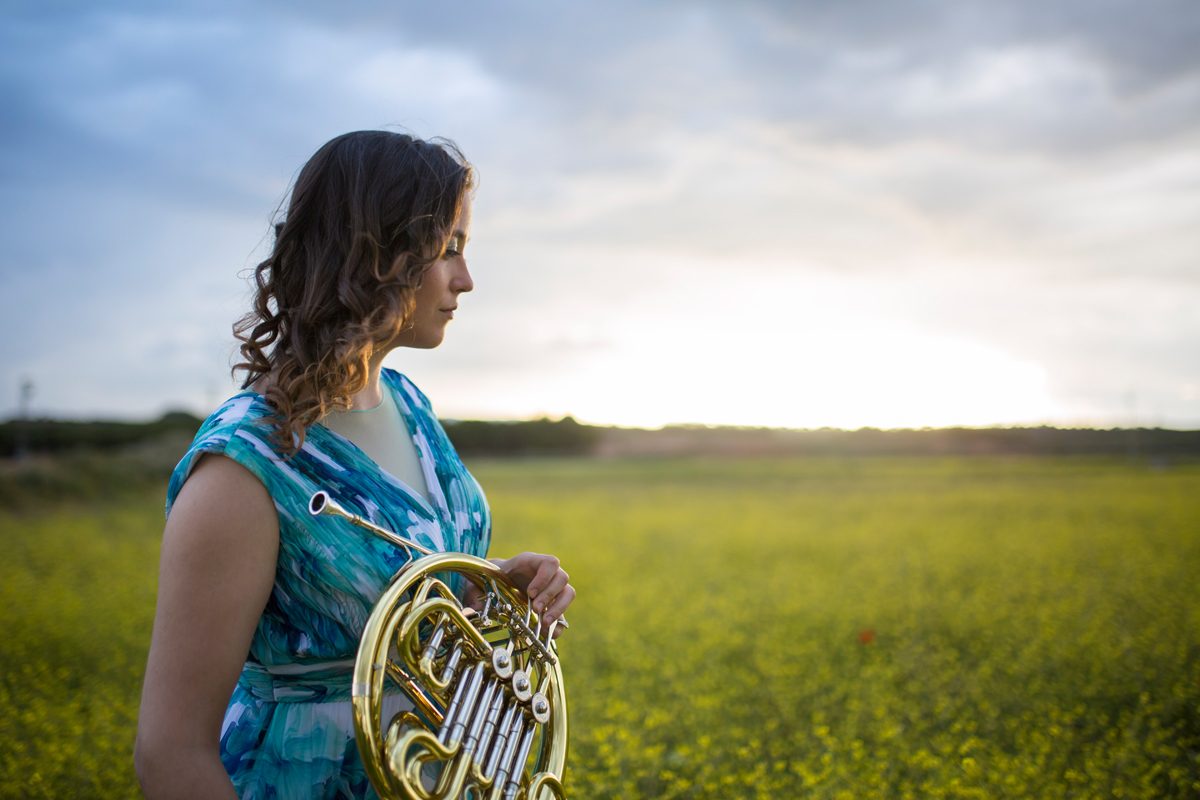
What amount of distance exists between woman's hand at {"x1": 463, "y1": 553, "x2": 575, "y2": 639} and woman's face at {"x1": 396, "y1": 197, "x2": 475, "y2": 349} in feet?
1.80

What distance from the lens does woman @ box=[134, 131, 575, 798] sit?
1426 mm

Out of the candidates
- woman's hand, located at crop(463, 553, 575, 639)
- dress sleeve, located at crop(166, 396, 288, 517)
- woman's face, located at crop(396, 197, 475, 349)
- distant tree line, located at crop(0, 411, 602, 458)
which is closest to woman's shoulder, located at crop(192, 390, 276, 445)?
dress sleeve, located at crop(166, 396, 288, 517)

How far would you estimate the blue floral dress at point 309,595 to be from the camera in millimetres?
1576

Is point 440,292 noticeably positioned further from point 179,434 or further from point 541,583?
point 179,434

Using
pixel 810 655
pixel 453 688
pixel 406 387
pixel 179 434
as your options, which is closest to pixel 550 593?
pixel 453 688

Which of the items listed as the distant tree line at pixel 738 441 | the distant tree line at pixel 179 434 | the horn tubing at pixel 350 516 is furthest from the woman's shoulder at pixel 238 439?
the distant tree line at pixel 738 441

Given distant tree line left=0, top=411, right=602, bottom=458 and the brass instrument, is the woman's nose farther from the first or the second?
distant tree line left=0, top=411, right=602, bottom=458

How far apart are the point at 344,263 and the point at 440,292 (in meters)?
0.23

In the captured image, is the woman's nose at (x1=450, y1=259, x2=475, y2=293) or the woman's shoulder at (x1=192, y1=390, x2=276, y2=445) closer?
the woman's shoulder at (x1=192, y1=390, x2=276, y2=445)

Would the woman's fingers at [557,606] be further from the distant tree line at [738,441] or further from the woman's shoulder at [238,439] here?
the distant tree line at [738,441]

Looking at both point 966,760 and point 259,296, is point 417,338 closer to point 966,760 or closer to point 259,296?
point 259,296

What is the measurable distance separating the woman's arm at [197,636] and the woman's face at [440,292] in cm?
54

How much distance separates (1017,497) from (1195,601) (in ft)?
45.2

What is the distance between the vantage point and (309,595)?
64.9 inches
